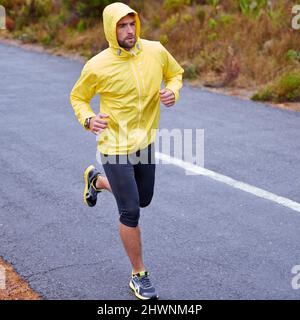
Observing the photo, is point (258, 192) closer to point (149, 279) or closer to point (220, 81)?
point (149, 279)

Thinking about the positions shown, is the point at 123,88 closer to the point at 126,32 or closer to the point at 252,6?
the point at 126,32

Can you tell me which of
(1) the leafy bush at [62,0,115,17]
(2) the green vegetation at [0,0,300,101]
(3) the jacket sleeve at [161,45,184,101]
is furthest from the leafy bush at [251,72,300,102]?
(1) the leafy bush at [62,0,115,17]

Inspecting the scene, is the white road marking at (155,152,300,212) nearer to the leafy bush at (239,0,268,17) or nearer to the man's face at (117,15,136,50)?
the man's face at (117,15,136,50)

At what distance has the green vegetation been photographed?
515 inches

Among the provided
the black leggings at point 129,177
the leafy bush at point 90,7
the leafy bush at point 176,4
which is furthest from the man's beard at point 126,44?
the leafy bush at point 90,7

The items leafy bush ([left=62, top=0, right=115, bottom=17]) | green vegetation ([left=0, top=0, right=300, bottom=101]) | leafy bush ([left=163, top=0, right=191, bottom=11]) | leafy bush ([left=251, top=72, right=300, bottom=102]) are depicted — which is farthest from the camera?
leafy bush ([left=62, top=0, right=115, bottom=17])

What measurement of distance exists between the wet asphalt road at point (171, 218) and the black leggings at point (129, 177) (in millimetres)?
630

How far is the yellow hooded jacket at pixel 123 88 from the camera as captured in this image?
4730 millimetres

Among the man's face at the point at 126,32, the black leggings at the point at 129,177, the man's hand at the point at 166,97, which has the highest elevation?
the man's face at the point at 126,32

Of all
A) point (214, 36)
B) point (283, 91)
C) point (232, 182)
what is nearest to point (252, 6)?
point (214, 36)

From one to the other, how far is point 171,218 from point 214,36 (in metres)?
9.48

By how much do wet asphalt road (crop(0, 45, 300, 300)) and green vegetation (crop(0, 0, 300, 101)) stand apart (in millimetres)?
2513

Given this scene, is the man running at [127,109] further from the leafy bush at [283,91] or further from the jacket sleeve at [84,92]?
the leafy bush at [283,91]

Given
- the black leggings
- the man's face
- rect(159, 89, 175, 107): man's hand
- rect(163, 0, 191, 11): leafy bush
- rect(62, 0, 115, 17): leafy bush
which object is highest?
the man's face
